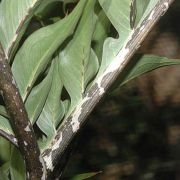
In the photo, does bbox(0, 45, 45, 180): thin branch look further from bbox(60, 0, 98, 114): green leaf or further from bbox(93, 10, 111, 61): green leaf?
bbox(93, 10, 111, 61): green leaf

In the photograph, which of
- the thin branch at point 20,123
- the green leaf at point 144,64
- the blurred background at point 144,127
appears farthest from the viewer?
the blurred background at point 144,127

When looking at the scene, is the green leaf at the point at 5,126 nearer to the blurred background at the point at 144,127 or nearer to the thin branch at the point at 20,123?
the thin branch at the point at 20,123

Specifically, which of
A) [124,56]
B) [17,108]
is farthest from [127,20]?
[17,108]

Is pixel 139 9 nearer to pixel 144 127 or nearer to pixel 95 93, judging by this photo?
pixel 95 93

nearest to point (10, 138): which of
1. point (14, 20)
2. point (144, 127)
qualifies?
point (14, 20)

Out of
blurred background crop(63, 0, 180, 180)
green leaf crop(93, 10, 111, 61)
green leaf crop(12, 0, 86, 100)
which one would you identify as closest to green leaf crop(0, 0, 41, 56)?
green leaf crop(12, 0, 86, 100)

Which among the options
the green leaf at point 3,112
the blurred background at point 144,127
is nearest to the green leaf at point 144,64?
the green leaf at point 3,112
